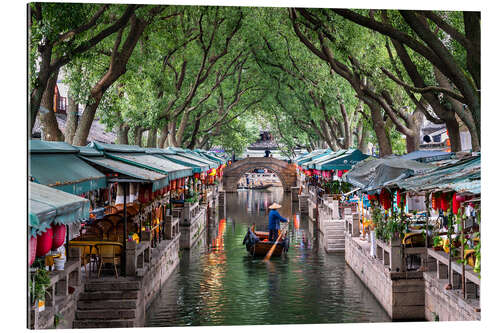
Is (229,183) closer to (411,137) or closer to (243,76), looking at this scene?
(243,76)

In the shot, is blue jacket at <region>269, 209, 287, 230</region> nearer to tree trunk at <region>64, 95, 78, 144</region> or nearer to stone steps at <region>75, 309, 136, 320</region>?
tree trunk at <region>64, 95, 78, 144</region>

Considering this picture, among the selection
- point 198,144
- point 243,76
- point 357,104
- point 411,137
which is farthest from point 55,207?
point 198,144

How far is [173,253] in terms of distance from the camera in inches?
660

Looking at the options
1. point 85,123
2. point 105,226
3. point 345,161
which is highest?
point 85,123

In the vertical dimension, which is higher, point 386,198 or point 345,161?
point 345,161

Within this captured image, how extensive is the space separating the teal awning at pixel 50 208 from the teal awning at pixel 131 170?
348 centimetres

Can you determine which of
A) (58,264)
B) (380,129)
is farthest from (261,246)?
(58,264)

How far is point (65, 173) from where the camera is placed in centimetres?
862

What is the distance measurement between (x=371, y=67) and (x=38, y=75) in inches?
339

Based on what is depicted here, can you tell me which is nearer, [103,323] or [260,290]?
[103,323]

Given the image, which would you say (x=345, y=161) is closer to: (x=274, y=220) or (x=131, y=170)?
(x=274, y=220)

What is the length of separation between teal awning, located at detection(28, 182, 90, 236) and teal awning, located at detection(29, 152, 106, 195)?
2.63 ft

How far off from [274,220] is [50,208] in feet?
46.5

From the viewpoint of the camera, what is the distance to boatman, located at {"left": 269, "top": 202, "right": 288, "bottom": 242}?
19.5 m
